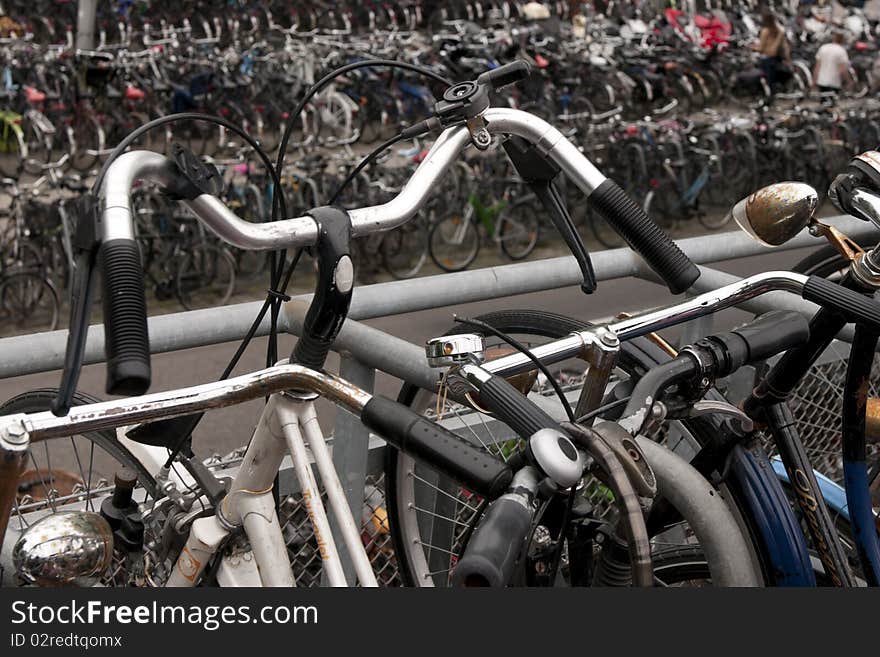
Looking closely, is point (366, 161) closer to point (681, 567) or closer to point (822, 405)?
point (681, 567)

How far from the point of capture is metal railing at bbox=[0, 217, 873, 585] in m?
2.19

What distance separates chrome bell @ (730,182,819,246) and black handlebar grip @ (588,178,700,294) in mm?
345

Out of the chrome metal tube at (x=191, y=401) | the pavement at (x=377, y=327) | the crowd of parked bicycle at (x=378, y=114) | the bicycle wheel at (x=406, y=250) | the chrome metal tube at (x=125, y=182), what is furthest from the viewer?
the bicycle wheel at (x=406, y=250)

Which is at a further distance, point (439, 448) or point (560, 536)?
point (560, 536)

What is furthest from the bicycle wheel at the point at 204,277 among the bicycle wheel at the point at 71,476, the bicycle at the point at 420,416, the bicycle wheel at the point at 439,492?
the bicycle at the point at 420,416

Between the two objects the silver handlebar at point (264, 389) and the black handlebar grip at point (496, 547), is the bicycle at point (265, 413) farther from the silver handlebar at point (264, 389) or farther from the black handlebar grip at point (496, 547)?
the black handlebar grip at point (496, 547)

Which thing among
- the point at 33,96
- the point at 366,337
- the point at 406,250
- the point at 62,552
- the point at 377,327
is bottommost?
the point at 62,552

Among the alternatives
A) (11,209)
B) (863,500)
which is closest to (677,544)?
(863,500)

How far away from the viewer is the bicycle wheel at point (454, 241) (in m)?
12.3

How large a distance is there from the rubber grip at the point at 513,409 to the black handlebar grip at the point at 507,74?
1.78 ft

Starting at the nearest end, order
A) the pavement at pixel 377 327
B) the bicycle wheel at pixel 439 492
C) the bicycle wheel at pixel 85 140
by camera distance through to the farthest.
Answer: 1. the bicycle wheel at pixel 439 492
2. the pavement at pixel 377 327
3. the bicycle wheel at pixel 85 140

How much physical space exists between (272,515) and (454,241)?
1051cm

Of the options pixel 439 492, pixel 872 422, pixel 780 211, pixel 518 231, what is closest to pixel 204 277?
pixel 518 231

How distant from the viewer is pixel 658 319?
6.53ft
